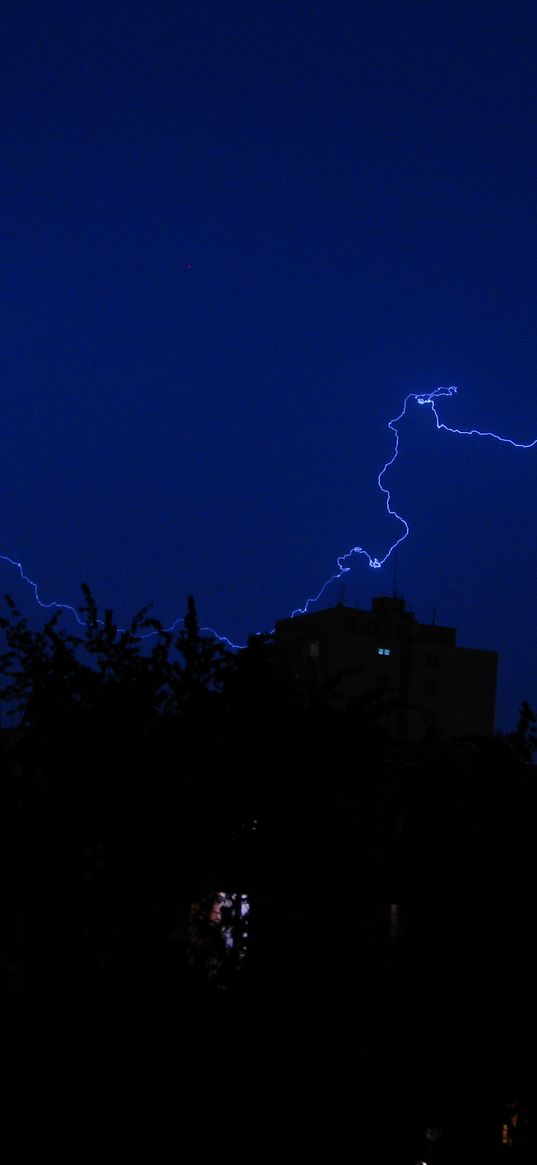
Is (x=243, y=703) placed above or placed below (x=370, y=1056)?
above

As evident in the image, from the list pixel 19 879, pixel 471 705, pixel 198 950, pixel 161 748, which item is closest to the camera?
pixel 198 950

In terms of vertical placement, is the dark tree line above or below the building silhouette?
below

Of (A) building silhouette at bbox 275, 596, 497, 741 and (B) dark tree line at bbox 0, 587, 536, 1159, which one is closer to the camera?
(B) dark tree line at bbox 0, 587, 536, 1159

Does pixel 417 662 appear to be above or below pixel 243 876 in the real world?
above

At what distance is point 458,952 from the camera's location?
7.06 m

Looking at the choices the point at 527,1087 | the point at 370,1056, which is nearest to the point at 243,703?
the point at 370,1056

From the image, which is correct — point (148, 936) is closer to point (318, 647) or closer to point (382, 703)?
point (382, 703)

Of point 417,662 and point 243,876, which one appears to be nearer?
point 243,876

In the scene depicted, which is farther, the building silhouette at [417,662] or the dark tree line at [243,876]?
the building silhouette at [417,662]

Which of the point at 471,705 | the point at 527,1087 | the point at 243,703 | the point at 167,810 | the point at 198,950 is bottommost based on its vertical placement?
the point at 527,1087

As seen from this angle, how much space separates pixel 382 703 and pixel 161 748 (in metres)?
1.39

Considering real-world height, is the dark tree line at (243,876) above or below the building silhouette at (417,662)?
below

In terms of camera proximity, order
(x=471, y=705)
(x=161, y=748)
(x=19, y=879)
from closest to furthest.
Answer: (x=19, y=879) → (x=161, y=748) → (x=471, y=705)

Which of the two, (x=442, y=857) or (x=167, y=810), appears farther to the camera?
(x=442, y=857)
